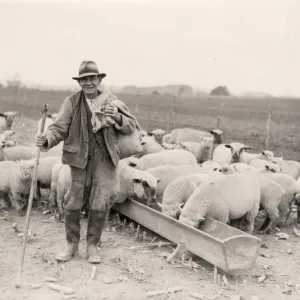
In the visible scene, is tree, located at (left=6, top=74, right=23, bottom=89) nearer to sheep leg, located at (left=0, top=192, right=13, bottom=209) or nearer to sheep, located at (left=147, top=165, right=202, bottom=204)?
sheep leg, located at (left=0, top=192, right=13, bottom=209)

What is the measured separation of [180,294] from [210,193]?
6.82 feet

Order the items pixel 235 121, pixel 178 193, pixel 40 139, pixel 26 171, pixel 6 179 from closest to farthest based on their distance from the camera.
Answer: pixel 40 139, pixel 178 193, pixel 26 171, pixel 6 179, pixel 235 121

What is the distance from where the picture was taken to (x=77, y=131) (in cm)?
579

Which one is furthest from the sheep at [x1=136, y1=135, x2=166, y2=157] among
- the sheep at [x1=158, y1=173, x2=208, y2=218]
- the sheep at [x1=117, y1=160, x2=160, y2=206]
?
the sheep at [x1=158, y1=173, x2=208, y2=218]

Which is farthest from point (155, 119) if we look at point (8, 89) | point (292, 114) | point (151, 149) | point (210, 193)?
point (8, 89)

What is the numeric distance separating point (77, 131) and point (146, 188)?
220cm

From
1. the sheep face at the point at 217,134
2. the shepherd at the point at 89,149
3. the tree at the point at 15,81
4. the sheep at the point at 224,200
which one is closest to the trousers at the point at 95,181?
the shepherd at the point at 89,149

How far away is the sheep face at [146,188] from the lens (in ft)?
24.8

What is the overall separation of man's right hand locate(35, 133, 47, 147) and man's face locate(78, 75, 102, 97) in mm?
825

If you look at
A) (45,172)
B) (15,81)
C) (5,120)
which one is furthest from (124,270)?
(15,81)

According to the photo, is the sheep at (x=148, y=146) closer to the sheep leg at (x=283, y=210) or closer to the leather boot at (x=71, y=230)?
the sheep leg at (x=283, y=210)

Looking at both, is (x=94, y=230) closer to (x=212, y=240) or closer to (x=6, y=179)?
(x=212, y=240)

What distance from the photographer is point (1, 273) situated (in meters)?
5.32

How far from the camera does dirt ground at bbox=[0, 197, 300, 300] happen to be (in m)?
4.95
